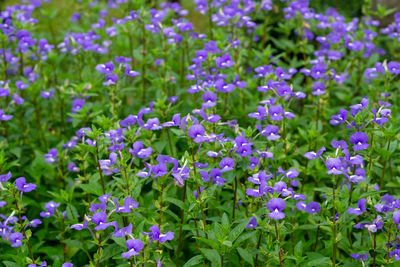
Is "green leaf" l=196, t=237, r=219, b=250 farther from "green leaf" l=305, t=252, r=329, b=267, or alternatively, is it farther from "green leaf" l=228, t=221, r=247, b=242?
"green leaf" l=305, t=252, r=329, b=267

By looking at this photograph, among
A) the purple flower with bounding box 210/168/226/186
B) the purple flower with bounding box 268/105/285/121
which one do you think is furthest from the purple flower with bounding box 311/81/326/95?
the purple flower with bounding box 210/168/226/186

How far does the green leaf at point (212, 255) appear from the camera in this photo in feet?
9.95

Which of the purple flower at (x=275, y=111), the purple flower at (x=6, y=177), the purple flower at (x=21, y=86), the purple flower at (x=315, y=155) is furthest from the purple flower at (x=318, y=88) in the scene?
the purple flower at (x=21, y=86)

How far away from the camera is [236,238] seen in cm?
311

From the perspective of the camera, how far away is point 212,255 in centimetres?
305

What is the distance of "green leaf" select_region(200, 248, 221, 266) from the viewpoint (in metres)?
3.03

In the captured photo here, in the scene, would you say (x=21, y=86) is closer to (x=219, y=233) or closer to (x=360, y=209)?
(x=219, y=233)

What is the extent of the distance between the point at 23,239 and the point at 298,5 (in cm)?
445

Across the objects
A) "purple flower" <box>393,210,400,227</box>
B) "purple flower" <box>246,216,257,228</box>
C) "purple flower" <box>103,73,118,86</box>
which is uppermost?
"purple flower" <box>103,73,118,86</box>

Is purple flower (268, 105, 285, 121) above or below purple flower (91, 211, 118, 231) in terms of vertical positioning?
above

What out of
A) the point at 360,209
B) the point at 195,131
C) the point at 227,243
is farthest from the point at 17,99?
the point at 360,209

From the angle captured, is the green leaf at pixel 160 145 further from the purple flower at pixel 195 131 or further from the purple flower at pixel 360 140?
the purple flower at pixel 360 140

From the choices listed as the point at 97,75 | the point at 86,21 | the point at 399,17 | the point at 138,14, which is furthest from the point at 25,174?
the point at 399,17

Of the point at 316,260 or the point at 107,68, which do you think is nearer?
the point at 316,260
